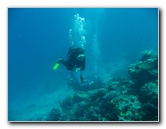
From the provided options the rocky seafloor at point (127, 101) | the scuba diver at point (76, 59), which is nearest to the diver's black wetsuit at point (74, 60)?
the scuba diver at point (76, 59)

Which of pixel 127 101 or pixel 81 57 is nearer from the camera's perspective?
pixel 127 101

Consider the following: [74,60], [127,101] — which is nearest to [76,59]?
[74,60]

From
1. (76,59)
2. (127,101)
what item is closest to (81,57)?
(76,59)

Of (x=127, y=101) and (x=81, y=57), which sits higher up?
(x=81, y=57)

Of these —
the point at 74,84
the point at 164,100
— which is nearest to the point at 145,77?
the point at 164,100

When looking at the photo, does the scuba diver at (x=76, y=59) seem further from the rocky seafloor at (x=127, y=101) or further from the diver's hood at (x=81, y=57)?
the rocky seafloor at (x=127, y=101)

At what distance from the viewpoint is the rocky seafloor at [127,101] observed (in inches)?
149

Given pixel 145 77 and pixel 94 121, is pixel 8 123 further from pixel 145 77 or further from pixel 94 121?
pixel 145 77

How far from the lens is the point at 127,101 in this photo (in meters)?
3.88

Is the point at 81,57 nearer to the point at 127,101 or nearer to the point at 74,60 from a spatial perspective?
the point at 74,60

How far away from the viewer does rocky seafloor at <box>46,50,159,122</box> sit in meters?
3.79

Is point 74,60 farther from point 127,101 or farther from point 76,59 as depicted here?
point 127,101
